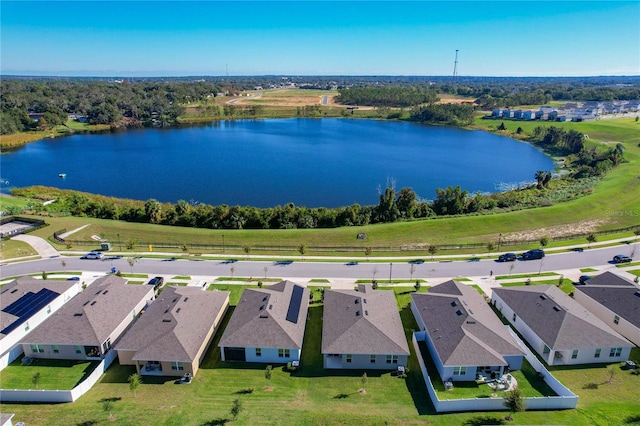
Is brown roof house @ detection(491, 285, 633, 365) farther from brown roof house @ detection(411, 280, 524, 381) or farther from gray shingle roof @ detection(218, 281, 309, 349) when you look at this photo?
gray shingle roof @ detection(218, 281, 309, 349)

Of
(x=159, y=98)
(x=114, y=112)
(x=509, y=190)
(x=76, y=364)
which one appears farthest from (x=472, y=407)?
(x=159, y=98)

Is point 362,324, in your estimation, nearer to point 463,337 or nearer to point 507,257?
point 463,337

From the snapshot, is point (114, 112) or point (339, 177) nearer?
point (339, 177)

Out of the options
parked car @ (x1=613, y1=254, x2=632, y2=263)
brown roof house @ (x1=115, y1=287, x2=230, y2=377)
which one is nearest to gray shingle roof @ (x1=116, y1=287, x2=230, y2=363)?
brown roof house @ (x1=115, y1=287, x2=230, y2=377)

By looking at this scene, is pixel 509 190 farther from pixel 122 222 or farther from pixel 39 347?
pixel 39 347

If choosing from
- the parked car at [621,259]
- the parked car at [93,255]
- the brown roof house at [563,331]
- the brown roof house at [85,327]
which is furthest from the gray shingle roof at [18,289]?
the parked car at [621,259]

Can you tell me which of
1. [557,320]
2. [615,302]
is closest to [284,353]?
[557,320]

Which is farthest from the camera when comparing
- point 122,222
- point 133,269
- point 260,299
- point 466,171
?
point 466,171
